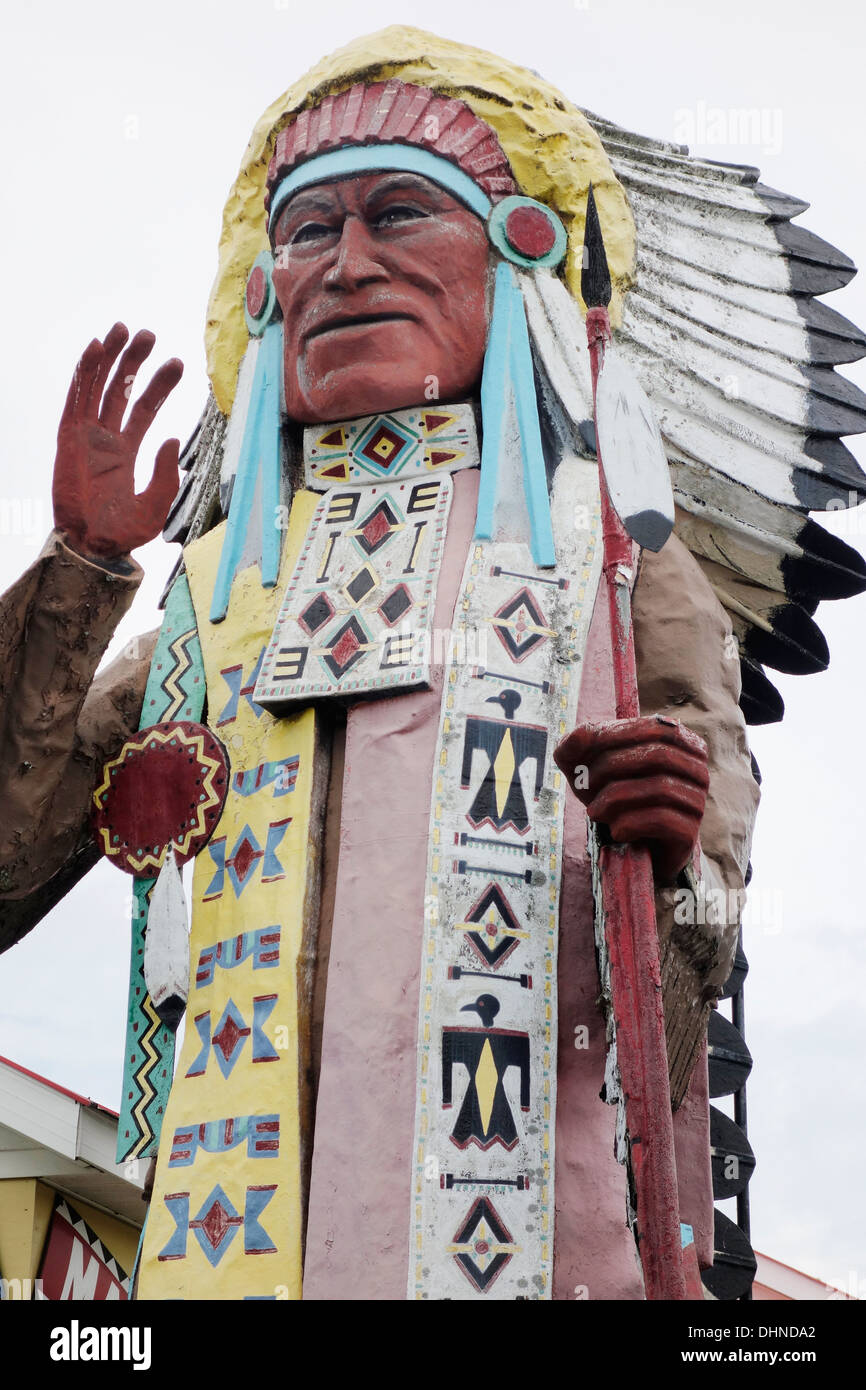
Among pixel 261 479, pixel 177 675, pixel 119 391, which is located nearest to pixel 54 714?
pixel 177 675

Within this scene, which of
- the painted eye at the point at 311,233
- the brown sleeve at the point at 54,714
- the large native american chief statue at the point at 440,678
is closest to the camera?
the large native american chief statue at the point at 440,678

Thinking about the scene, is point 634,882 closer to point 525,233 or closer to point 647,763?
point 647,763

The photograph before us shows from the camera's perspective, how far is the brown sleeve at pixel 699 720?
5.36 metres

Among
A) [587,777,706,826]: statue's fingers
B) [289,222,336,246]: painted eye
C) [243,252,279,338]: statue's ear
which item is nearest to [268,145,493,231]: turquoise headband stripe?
[289,222,336,246]: painted eye

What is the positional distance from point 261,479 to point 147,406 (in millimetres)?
651

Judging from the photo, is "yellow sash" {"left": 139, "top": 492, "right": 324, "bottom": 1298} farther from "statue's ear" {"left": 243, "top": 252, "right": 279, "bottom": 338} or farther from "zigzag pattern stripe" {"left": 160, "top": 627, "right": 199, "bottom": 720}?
"statue's ear" {"left": 243, "top": 252, "right": 279, "bottom": 338}

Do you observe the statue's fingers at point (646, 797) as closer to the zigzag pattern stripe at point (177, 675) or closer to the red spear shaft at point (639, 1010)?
the red spear shaft at point (639, 1010)

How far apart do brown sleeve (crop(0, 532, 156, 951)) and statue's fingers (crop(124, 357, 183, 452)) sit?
1.20 feet

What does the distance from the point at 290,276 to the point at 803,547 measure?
189 centimetres

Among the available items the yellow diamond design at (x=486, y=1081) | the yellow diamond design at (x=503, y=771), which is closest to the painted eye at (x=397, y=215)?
the yellow diamond design at (x=503, y=771)

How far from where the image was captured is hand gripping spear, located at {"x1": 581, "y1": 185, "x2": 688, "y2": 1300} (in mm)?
4469

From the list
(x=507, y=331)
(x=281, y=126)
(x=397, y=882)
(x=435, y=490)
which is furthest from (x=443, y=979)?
(x=281, y=126)

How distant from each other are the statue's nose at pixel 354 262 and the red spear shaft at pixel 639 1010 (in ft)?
3.46

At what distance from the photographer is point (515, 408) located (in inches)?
232
